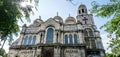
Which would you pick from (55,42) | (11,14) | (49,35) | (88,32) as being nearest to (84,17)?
(88,32)

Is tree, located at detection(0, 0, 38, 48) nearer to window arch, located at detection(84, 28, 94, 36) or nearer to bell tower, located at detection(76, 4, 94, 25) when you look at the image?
window arch, located at detection(84, 28, 94, 36)

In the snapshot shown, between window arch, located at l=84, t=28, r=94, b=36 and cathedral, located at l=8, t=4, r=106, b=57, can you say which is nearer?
cathedral, located at l=8, t=4, r=106, b=57

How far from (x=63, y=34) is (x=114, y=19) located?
17850 mm

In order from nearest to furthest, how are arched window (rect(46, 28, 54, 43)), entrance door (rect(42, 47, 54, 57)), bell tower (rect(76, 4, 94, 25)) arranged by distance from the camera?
1. entrance door (rect(42, 47, 54, 57))
2. arched window (rect(46, 28, 54, 43))
3. bell tower (rect(76, 4, 94, 25))

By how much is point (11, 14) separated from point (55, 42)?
17.8m

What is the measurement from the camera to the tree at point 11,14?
8.09 meters

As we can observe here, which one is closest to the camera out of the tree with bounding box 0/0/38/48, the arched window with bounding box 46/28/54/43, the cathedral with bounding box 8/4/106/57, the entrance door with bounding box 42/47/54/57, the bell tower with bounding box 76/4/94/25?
the tree with bounding box 0/0/38/48

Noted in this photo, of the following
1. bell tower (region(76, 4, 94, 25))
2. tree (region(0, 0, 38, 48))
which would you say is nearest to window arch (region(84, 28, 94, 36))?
bell tower (region(76, 4, 94, 25))

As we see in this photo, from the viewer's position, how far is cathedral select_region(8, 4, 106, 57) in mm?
24734

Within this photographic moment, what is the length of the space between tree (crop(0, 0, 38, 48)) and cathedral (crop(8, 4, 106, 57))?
15.1 m

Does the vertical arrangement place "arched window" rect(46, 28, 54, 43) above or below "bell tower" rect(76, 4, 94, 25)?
below

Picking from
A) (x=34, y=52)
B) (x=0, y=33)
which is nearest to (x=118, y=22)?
(x=0, y=33)

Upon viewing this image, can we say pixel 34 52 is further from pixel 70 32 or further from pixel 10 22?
pixel 10 22

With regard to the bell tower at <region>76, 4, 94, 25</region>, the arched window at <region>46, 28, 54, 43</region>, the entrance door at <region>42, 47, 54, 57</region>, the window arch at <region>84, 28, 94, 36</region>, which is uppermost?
the bell tower at <region>76, 4, 94, 25</region>
